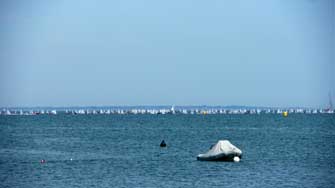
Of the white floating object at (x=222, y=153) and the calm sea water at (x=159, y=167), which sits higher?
the white floating object at (x=222, y=153)

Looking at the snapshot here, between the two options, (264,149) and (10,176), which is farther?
(264,149)

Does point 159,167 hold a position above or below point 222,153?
below

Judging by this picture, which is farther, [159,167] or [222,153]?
[222,153]

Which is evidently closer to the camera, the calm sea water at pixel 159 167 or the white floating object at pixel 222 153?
the calm sea water at pixel 159 167

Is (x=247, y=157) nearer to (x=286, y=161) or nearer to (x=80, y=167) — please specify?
(x=286, y=161)

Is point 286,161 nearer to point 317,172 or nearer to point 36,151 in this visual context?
point 317,172

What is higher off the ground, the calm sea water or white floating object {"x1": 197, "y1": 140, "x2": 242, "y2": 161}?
white floating object {"x1": 197, "y1": 140, "x2": 242, "y2": 161}

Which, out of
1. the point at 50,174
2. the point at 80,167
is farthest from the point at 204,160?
the point at 50,174

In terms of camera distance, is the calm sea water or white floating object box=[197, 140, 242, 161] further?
white floating object box=[197, 140, 242, 161]

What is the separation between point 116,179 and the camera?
6712 cm

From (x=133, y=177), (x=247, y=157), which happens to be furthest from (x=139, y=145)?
(x=133, y=177)

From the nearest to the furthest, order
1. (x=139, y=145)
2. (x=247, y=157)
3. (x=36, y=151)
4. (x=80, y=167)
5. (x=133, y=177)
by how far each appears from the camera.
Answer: (x=133, y=177), (x=80, y=167), (x=247, y=157), (x=36, y=151), (x=139, y=145)

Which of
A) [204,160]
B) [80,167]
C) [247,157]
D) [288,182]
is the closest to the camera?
[288,182]

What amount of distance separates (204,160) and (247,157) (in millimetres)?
8870
